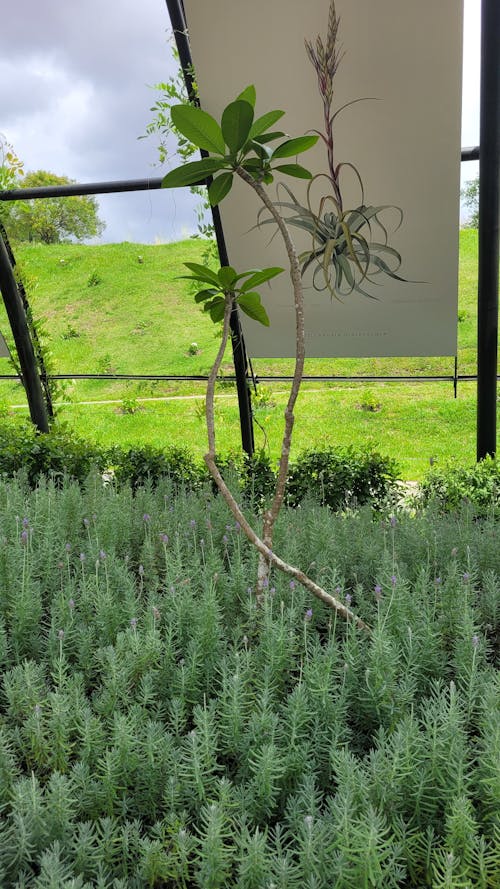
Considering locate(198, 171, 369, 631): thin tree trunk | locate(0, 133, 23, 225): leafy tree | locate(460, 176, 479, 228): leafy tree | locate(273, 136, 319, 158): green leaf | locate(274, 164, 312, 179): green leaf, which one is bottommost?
locate(198, 171, 369, 631): thin tree trunk

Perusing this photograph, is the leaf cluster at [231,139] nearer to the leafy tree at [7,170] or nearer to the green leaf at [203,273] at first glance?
the green leaf at [203,273]

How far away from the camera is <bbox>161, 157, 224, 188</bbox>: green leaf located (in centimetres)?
256

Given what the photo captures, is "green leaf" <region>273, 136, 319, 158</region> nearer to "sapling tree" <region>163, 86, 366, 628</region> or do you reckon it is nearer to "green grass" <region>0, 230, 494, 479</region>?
"sapling tree" <region>163, 86, 366, 628</region>

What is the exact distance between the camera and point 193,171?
2.59m

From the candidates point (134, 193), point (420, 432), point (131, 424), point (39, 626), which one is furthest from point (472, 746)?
point (131, 424)

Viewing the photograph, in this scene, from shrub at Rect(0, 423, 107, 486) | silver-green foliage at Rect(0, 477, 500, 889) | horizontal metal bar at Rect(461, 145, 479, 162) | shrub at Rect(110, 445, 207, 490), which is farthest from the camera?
shrub at Rect(110, 445, 207, 490)

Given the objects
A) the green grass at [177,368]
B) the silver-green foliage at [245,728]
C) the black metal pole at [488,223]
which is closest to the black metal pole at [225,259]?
the black metal pole at [488,223]

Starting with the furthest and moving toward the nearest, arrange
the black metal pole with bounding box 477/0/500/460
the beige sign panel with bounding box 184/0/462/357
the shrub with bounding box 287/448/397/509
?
the shrub with bounding box 287/448/397/509 → the beige sign panel with bounding box 184/0/462/357 → the black metal pole with bounding box 477/0/500/460

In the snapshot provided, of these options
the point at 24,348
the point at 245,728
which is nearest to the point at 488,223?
the point at 24,348

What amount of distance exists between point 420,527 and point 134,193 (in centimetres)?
545

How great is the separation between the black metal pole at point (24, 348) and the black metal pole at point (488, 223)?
4680mm

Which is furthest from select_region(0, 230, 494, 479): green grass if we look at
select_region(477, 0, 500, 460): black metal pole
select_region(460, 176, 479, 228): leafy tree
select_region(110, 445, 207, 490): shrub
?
select_region(110, 445, 207, 490): shrub

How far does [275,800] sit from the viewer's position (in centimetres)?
172

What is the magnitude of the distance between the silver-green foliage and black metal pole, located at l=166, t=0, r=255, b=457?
13.2ft
